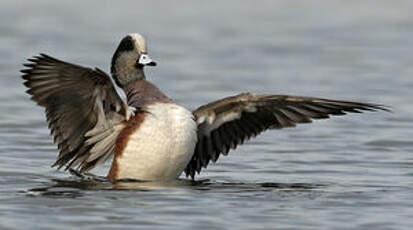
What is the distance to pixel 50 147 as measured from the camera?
10.8 meters

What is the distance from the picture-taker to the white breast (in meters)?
8.34

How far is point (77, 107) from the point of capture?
8477mm

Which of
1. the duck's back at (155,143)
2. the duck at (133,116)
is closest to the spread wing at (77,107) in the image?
the duck at (133,116)

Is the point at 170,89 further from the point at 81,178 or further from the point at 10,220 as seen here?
the point at 10,220

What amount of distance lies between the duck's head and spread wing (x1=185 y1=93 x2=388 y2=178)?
506 mm

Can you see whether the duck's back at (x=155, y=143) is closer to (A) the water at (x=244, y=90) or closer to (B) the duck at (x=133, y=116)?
(B) the duck at (x=133, y=116)

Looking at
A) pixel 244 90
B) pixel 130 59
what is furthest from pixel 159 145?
pixel 244 90

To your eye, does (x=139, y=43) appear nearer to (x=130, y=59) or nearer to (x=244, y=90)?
(x=130, y=59)

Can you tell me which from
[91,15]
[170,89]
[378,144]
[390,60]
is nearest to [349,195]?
[378,144]

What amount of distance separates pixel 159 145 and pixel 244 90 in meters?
5.82

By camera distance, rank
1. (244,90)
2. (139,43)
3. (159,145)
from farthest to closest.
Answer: (244,90), (139,43), (159,145)

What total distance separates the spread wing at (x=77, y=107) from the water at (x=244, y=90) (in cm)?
22

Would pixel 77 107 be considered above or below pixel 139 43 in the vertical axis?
below

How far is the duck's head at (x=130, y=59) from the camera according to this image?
899 centimetres
